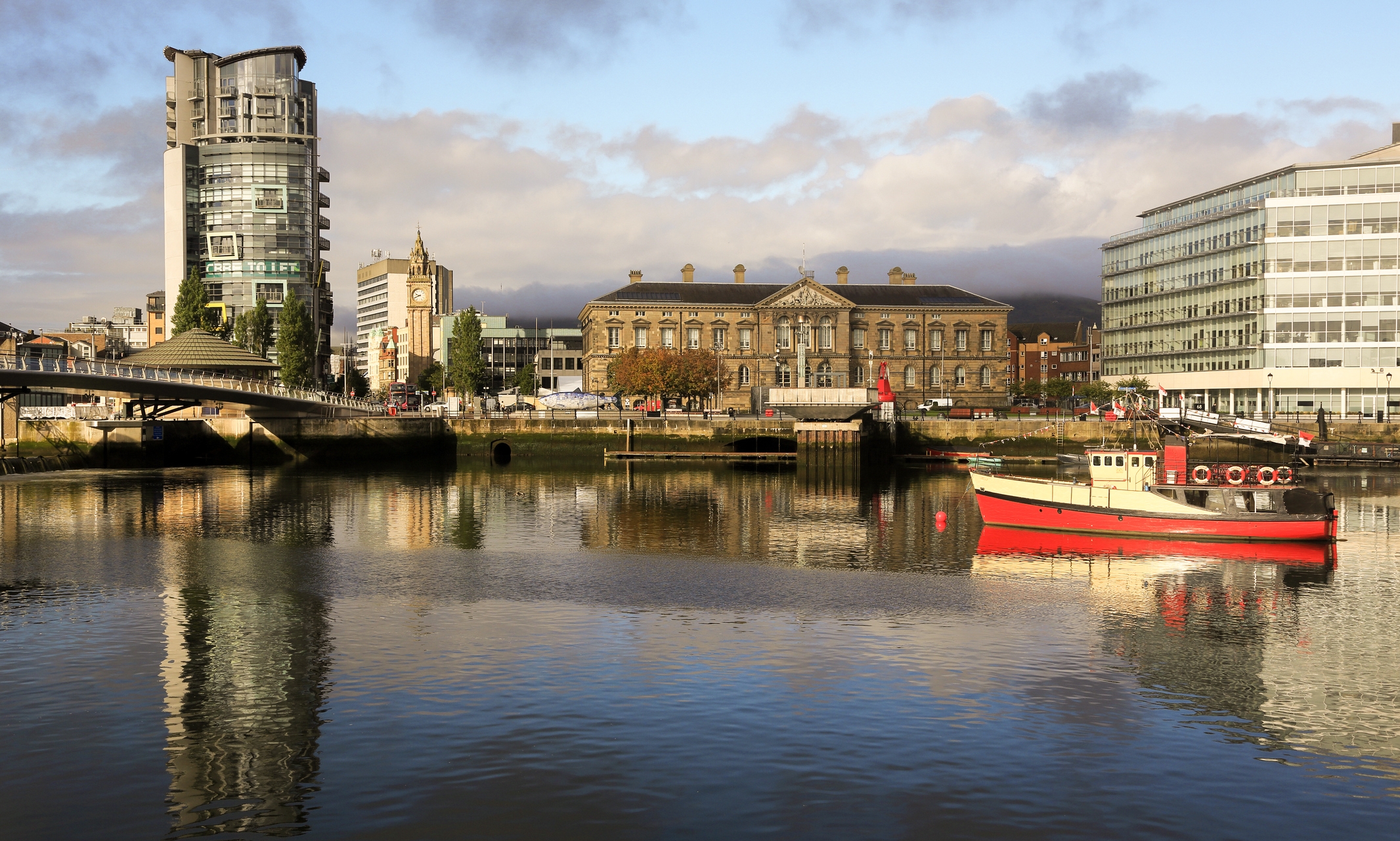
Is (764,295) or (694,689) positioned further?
(764,295)

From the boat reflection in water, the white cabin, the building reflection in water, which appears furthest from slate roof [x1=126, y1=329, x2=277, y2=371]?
the white cabin

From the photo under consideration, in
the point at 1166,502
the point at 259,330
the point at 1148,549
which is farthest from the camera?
the point at 259,330

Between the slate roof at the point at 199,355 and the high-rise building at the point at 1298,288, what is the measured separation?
113 meters

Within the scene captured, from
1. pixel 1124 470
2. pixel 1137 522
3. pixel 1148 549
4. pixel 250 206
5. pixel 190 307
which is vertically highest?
pixel 250 206

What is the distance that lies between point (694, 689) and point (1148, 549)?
30500 millimetres

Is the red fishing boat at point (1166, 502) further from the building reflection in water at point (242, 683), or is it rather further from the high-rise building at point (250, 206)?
the high-rise building at point (250, 206)

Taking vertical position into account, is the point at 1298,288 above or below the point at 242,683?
above

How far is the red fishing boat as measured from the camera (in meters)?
48.7

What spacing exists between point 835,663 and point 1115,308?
14314 centimetres

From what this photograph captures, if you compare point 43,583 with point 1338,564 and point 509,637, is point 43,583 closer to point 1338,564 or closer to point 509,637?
point 509,637

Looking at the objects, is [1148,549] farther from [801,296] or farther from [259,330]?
[259,330]

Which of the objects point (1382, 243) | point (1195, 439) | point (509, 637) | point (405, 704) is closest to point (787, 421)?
point (1195, 439)

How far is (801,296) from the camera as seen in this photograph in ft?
539

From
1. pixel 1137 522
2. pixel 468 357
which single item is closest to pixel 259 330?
pixel 468 357
